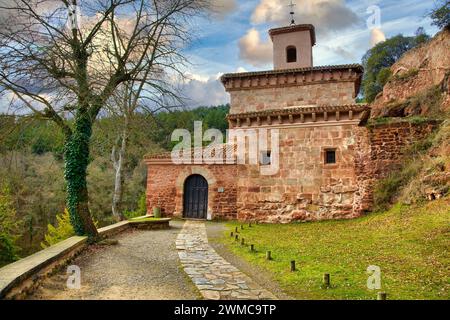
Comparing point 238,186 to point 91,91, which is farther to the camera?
point 238,186

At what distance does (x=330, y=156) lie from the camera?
548 inches

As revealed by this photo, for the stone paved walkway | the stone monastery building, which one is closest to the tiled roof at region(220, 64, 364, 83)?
the stone monastery building

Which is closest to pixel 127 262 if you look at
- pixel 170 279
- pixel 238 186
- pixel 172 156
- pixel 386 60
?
pixel 170 279

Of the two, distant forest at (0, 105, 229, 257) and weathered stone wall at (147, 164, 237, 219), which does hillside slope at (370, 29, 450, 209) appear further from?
distant forest at (0, 105, 229, 257)

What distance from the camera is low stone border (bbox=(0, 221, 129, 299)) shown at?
432 centimetres

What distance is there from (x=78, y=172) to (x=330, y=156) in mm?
9865

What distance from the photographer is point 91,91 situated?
7.03m

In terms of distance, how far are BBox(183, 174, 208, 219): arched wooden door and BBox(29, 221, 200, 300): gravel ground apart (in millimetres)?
7510

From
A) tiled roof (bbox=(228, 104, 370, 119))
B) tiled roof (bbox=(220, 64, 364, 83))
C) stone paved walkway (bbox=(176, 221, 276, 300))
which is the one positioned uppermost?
tiled roof (bbox=(220, 64, 364, 83))

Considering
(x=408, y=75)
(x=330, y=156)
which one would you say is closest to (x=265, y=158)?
(x=330, y=156)

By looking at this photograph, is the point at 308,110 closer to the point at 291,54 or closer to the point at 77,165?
the point at 291,54

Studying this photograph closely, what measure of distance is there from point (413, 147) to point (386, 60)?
21.5m
